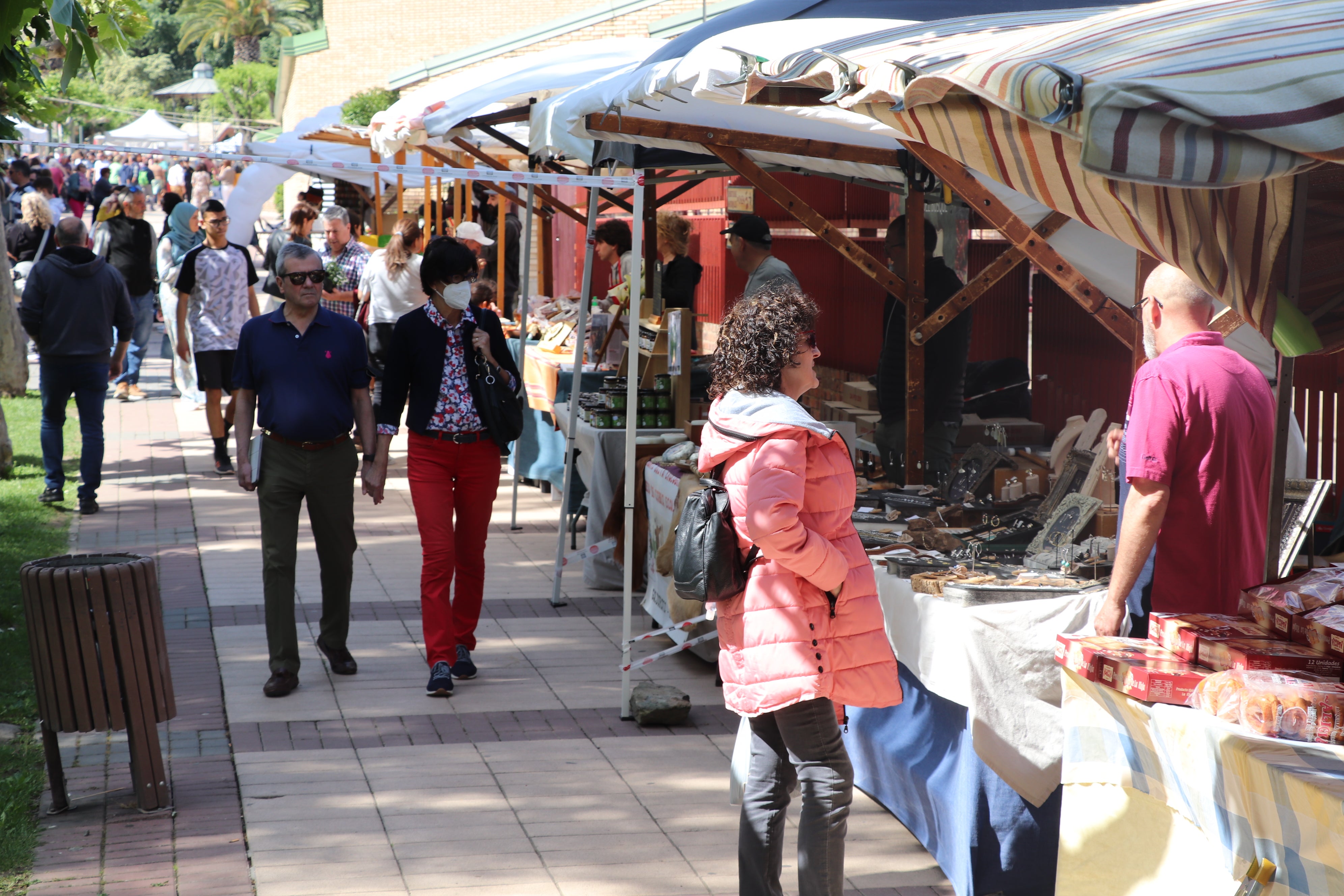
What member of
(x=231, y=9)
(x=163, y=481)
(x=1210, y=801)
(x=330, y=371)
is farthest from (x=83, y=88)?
(x=1210, y=801)

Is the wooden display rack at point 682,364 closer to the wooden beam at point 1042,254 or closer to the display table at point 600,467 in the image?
the display table at point 600,467

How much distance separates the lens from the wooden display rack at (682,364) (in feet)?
22.6

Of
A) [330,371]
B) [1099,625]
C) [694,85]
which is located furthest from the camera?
[330,371]

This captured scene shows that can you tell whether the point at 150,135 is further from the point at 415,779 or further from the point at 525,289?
the point at 415,779

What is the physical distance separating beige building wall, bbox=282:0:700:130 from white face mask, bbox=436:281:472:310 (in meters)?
26.7

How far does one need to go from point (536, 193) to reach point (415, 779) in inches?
224

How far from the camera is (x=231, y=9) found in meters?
74.8

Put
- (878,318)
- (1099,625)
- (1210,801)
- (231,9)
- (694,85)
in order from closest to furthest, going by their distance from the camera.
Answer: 1. (1210,801)
2. (1099,625)
3. (694,85)
4. (878,318)
5. (231,9)

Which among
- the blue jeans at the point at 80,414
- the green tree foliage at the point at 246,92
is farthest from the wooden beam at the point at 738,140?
the green tree foliage at the point at 246,92

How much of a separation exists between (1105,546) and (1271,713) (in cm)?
181

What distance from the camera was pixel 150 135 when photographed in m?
43.1

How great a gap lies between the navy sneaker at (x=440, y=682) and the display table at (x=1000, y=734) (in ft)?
8.54

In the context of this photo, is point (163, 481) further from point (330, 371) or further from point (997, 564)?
point (997, 564)

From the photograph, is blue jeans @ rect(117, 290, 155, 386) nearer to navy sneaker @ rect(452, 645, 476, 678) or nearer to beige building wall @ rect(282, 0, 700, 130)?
navy sneaker @ rect(452, 645, 476, 678)
